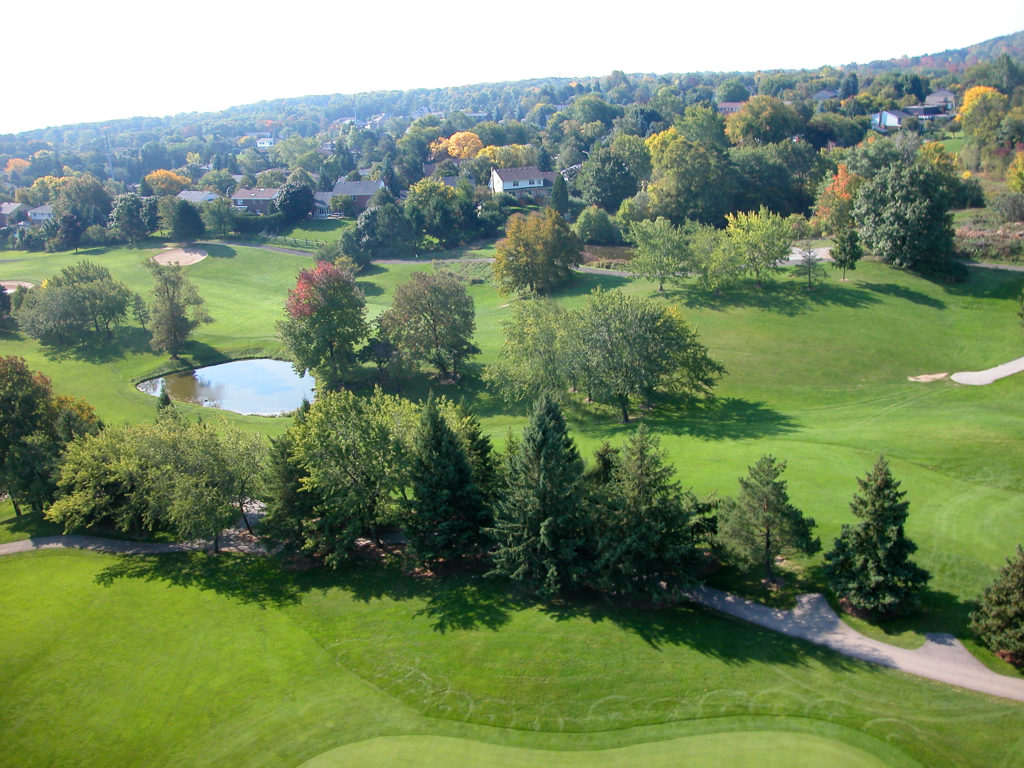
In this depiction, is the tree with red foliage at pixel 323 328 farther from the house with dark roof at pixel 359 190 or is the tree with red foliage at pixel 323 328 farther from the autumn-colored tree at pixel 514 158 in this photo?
the autumn-colored tree at pixel 514 158

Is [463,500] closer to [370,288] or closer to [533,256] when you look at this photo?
[533,256]

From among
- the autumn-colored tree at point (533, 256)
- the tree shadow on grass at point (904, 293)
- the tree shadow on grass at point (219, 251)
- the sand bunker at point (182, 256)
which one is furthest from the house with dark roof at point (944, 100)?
the sand bunker at point (182, 256)

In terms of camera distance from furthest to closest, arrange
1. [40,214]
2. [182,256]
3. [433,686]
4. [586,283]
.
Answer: [40,214]
[182,256]
[586,283]
[433,686]

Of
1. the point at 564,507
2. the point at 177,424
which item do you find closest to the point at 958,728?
the point at 564,507

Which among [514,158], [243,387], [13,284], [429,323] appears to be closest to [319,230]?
[13,284]

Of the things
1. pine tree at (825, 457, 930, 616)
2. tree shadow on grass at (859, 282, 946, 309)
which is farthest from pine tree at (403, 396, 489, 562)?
tree shadow on grass at (859, 282, 946, 309)

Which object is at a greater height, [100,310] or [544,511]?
[100,310]

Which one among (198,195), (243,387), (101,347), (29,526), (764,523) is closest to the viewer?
(764,523)

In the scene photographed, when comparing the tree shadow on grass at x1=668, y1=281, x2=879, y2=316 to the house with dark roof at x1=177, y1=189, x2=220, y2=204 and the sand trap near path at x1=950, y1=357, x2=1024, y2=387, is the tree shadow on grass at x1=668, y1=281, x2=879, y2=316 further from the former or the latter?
the house with dark roof at x1=177, y1=189, x2=220, y2=204
